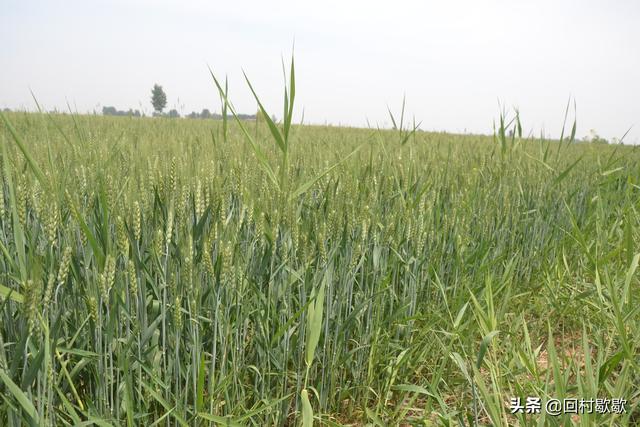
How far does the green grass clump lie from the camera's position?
0.78 metres

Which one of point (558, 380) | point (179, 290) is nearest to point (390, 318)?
point (558, 380)

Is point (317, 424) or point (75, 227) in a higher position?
point (75, 227)

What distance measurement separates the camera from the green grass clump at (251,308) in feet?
2.56

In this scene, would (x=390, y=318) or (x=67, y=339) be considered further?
(x=390, y=318)

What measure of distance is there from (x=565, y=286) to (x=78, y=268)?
1.88 m

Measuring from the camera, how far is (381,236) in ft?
4.58

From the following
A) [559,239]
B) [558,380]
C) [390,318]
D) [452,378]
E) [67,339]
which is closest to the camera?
[558,380]

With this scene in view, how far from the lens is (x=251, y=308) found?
1.07 m

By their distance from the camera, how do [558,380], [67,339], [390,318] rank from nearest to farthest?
[558,380]
[67,339]
[390,318]

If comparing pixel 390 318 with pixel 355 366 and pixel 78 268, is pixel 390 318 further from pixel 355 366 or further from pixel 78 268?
pixel 78 268

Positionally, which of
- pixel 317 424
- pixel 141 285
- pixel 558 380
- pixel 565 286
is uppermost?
pixel 141 285

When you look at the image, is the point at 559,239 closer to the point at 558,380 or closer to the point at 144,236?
the point at 558,380

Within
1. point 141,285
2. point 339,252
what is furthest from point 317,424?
point 141,285

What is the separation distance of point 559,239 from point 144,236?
2017 millimetres
